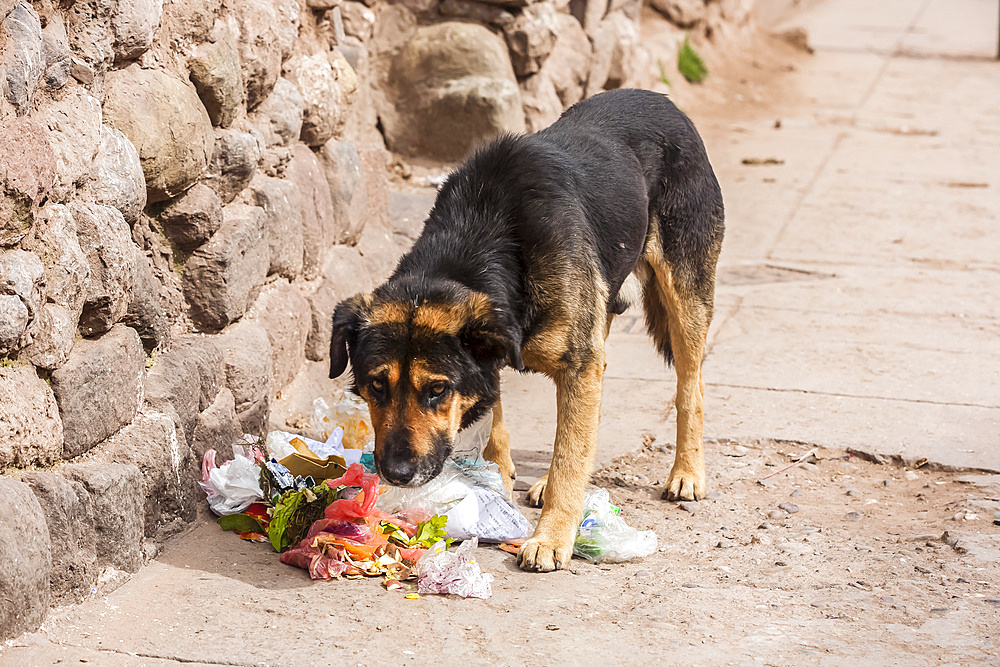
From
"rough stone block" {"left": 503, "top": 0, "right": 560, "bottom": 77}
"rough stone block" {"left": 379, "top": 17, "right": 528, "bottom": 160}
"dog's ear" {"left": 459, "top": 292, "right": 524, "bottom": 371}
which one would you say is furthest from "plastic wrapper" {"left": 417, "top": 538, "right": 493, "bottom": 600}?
"rough stone block" {"left": 503, "top": 0, "right": 560, "bottom": 77}

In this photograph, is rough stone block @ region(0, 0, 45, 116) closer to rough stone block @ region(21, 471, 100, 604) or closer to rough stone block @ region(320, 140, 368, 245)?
rough stone block @ region(21, 471, 100, 604)

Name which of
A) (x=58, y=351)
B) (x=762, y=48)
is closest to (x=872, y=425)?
(x=58, y=351)

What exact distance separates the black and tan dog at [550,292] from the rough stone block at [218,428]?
73 cm

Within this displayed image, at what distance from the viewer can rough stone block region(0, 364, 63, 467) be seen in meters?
2.97

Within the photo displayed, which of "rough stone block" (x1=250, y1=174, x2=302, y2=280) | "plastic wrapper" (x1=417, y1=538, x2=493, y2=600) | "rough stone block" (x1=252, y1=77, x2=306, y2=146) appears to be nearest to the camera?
"plastic wrapper" (x1=417, y1=538, x2=493, y2=600)

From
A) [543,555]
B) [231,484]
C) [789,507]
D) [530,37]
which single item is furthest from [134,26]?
[530,37]

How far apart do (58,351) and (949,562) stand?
9.94 ft

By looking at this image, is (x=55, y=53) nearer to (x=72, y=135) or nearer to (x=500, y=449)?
(x=72, y=135)

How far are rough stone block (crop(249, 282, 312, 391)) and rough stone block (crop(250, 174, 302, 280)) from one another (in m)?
0.11

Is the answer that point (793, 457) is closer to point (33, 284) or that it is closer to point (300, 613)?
point (300, 613)

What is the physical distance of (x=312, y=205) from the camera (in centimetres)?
516

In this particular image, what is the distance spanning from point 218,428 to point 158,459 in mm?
498

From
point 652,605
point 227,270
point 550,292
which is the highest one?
point 550,292

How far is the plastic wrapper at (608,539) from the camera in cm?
384
